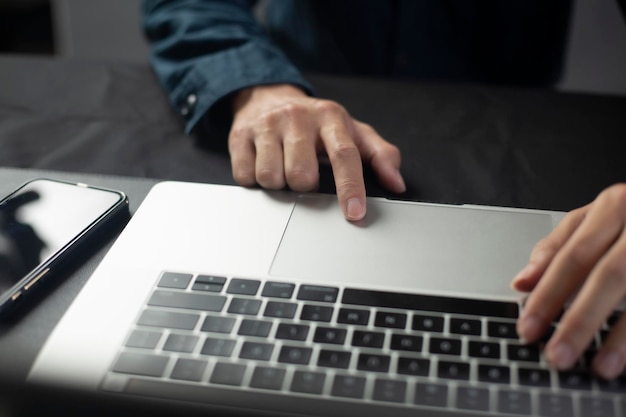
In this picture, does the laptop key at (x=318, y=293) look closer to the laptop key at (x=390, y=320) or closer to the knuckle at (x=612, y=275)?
the laptop key at (x=390, y=320)

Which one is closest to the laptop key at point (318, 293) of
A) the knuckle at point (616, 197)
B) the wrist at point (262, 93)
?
the knuckle at point (616, 197)

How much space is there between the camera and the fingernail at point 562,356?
38cm

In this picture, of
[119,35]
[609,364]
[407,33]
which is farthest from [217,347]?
[119,35]

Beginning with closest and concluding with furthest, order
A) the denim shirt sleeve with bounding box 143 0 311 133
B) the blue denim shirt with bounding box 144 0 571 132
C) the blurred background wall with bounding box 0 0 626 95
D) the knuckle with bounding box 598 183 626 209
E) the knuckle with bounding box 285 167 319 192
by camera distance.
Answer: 1. the knuckle with bounding box 598 183 626 209
2. the knuckle with bounding box 285 167 319 192
3. the denim shirt sleeve with bounding box 143 0 311 133
4. the blue denim shirt with bounding box 144 0 571 132
5. the blurred background wall with bounding box 0 0 626 95

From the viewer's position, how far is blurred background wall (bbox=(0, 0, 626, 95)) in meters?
1.45

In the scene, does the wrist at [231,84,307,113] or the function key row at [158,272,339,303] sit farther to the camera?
the wrist at [231,84,307,113]

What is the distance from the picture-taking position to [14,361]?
403mm

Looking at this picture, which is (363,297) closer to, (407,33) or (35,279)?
(35,279)

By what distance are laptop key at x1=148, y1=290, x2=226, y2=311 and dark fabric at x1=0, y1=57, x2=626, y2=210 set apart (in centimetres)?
18

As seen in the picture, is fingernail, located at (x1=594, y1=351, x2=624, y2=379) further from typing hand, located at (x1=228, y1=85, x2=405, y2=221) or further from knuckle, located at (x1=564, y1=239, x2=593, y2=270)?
typing hand, located at (x1=228, y1=85, x2=405, y2=221)

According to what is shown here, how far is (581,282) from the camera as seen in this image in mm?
432

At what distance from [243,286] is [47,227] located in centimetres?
17

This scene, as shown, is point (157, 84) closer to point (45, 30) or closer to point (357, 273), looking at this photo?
point (357, 273)

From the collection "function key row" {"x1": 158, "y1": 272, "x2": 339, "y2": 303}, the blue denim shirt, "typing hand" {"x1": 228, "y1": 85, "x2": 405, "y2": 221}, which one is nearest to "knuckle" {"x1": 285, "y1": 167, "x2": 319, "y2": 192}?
"typing hand" {"x1": 228, "y1": 85, "x2": 405, "y2": 221}
